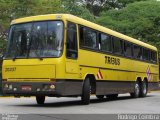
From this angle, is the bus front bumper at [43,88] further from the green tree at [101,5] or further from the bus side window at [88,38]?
the green tree at [101,5]

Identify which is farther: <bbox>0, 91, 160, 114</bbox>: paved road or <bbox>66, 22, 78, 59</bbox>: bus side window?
<bbox>66, 22, 78, 59</bbox>: bus side window

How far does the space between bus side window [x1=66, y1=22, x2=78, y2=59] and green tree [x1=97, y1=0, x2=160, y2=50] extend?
92.9ft

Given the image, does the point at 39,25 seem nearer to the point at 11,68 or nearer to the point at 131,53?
the point at 11,68

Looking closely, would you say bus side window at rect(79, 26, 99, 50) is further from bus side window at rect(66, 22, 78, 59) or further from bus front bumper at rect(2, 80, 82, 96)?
bus front bumper at rect(2, 80, 82, 96)

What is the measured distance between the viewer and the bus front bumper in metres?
16.3

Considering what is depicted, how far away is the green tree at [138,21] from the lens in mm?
46312

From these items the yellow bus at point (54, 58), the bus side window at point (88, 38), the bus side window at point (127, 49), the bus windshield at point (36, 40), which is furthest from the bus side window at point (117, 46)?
the bus windshield at point (36, 40)

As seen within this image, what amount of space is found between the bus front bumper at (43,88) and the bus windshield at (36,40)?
979mm

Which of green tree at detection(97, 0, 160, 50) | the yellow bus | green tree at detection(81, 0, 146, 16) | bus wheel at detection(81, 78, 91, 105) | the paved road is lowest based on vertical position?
the paved road

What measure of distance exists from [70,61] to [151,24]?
30979 millimetres

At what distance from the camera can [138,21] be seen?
47312 mm

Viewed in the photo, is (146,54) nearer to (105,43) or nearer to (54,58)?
(105,43)

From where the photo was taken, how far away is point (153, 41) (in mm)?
45969

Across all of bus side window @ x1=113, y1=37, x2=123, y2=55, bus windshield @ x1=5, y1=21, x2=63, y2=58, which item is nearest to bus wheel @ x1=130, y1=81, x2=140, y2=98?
bus side window @ x1=113, y1=37, x2=123, y2=55
